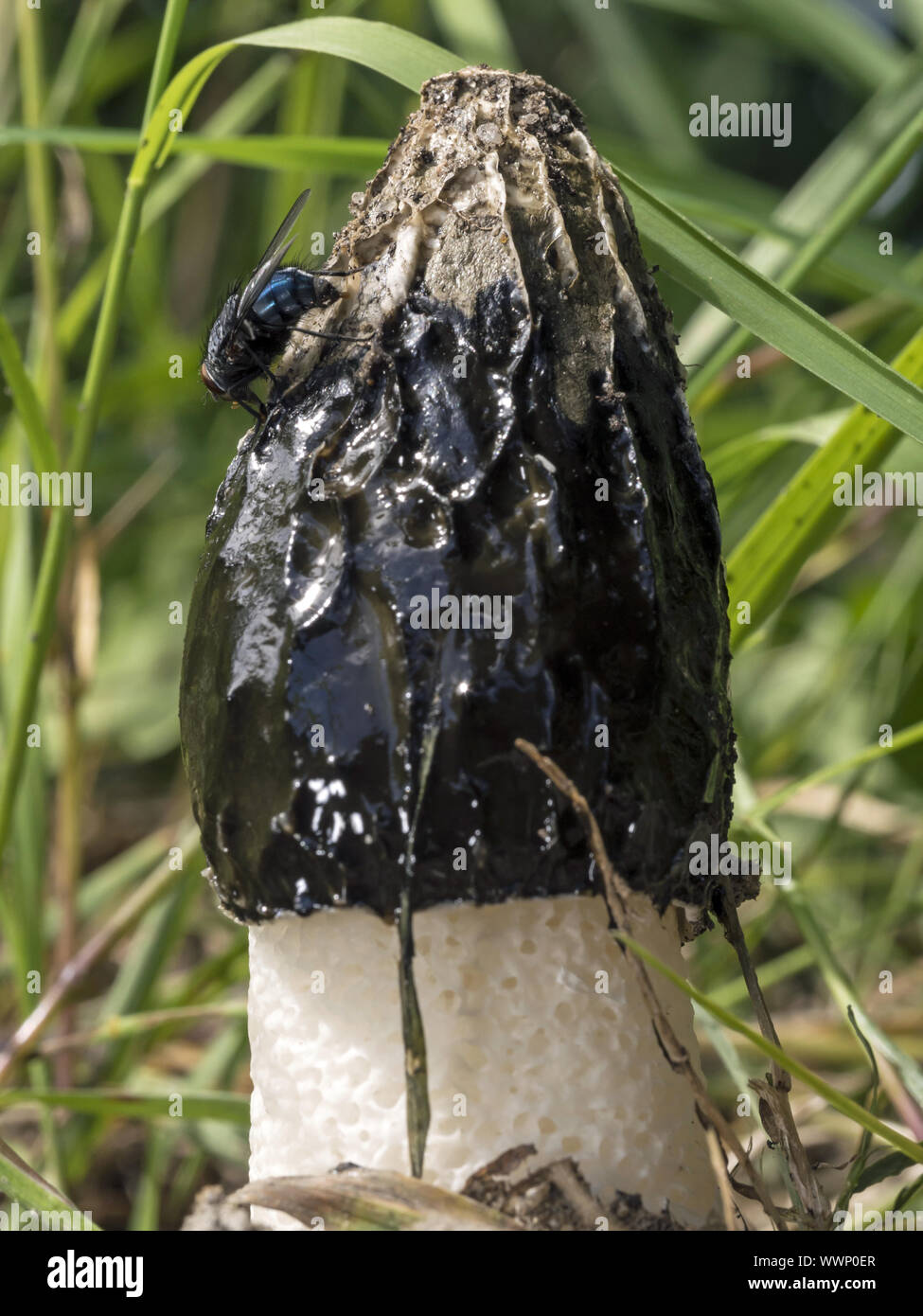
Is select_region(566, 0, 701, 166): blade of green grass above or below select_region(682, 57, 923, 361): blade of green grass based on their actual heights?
above

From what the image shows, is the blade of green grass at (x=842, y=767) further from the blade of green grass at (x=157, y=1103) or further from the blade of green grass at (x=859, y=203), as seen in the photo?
the blade of green grass at (x=157, y=1103)

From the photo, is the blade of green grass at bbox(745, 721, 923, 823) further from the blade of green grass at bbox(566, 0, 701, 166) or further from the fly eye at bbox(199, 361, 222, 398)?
the blade of green grass at bbox(566, 0, 701, 166)

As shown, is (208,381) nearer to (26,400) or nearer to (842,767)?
(26,400)

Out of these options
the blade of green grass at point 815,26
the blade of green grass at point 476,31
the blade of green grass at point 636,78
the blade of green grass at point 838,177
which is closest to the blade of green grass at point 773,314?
the blade of green grass at point 838,177

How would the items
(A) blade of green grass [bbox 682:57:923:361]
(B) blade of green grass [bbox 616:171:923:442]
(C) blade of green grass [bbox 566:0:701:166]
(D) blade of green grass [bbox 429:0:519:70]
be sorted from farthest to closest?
(C) blade of green grass [bbox 566:0:701:166], (D) blade of green grass [bbox 429:0:519:70], (A) blade of green grass [bbox 682:57:923:361], (B) blade of green grass [bbox 616:171:923:442]

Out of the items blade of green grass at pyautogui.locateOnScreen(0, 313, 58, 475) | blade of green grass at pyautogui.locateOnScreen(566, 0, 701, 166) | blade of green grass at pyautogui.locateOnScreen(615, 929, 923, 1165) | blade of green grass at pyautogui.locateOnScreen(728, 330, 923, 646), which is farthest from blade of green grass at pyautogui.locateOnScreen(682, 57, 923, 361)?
blade of green grass at pyautogui.locateOnScreen(615, 929, 923, 1165)
